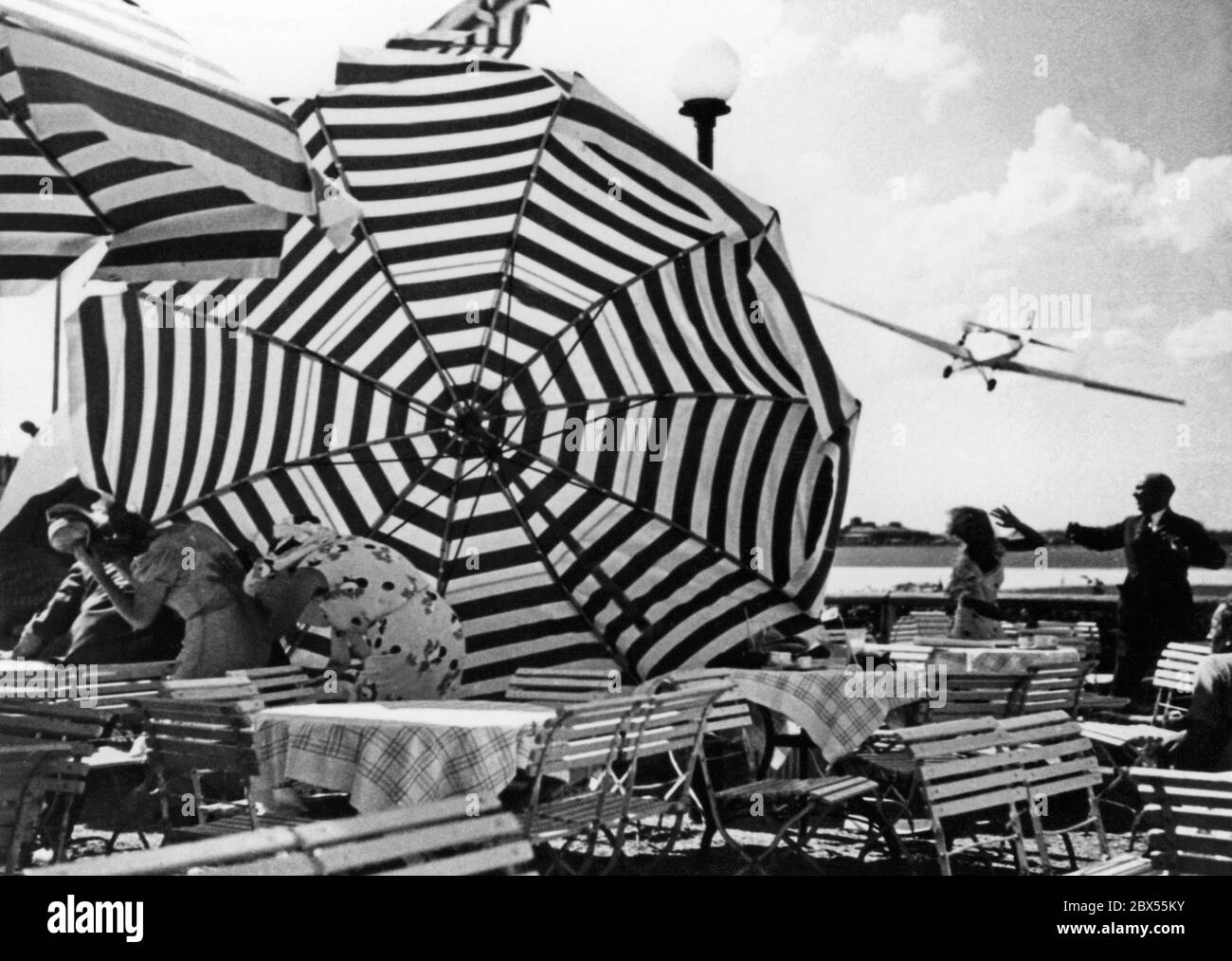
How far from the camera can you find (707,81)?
24.6 feet

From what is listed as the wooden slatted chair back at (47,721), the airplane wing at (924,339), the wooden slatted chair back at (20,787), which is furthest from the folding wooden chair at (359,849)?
the airplane wing at (924,339)

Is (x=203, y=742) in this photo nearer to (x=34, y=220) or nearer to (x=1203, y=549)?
(x=34, y=220)

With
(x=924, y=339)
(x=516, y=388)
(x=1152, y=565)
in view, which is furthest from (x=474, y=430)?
(x=924, y=339)

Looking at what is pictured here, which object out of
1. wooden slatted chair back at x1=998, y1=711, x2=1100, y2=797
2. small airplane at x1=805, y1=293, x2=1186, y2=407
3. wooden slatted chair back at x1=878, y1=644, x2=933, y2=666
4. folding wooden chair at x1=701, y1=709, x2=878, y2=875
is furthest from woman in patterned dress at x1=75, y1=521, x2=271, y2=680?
small airplane at x1=805, y1=293, x2=1186, y2=407

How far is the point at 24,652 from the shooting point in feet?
24.7

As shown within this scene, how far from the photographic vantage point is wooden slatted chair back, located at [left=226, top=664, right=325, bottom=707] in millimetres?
6199

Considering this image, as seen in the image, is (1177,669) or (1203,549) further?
(1203,549)

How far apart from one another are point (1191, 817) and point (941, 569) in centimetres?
2234

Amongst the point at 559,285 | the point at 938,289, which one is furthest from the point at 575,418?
the point at 938,289

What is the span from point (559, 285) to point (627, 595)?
1.49m

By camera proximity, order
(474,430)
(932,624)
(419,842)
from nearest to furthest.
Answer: (419,842) → (474,430) → (932,624)

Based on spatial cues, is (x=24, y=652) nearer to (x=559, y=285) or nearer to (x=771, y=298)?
(x=559, y=285)

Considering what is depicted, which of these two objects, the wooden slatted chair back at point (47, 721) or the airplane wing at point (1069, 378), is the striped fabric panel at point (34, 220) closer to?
the wooden slatted chair back at point (47, 721)

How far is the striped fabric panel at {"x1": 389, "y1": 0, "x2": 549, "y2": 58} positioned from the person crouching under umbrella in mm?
2009
